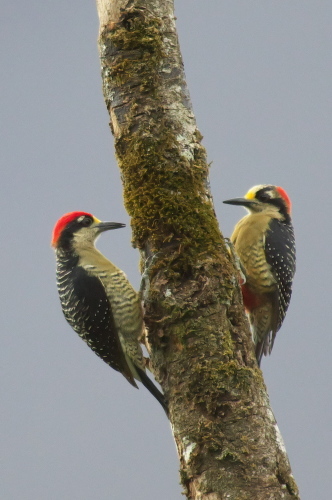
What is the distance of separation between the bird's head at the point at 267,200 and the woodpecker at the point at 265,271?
81mm

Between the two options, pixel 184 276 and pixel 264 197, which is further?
pixel 264 197

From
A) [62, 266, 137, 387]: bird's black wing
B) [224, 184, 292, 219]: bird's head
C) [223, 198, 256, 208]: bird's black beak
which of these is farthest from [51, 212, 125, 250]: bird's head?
[224, 184, 292, 219]: bird's head

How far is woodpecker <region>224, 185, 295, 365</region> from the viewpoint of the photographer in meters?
4.54

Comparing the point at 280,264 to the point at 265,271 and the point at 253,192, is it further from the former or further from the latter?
the point at 253,192

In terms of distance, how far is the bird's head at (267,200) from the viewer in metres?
4.85

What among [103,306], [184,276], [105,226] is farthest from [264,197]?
[184,276]

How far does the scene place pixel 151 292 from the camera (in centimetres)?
352

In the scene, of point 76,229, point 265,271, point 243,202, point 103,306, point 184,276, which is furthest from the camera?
point 243,202

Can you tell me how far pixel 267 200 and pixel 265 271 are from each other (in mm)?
641

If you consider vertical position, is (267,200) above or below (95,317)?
above

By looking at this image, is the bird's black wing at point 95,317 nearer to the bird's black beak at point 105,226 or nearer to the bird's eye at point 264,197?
the bird's black beak at point 105,226

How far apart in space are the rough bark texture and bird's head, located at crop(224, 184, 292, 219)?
1264 millimetres

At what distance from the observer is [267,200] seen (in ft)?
16.0

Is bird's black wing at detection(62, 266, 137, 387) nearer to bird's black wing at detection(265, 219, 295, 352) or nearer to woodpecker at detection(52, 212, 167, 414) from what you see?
woodpecker at detection(52, 212, 167, 414)
